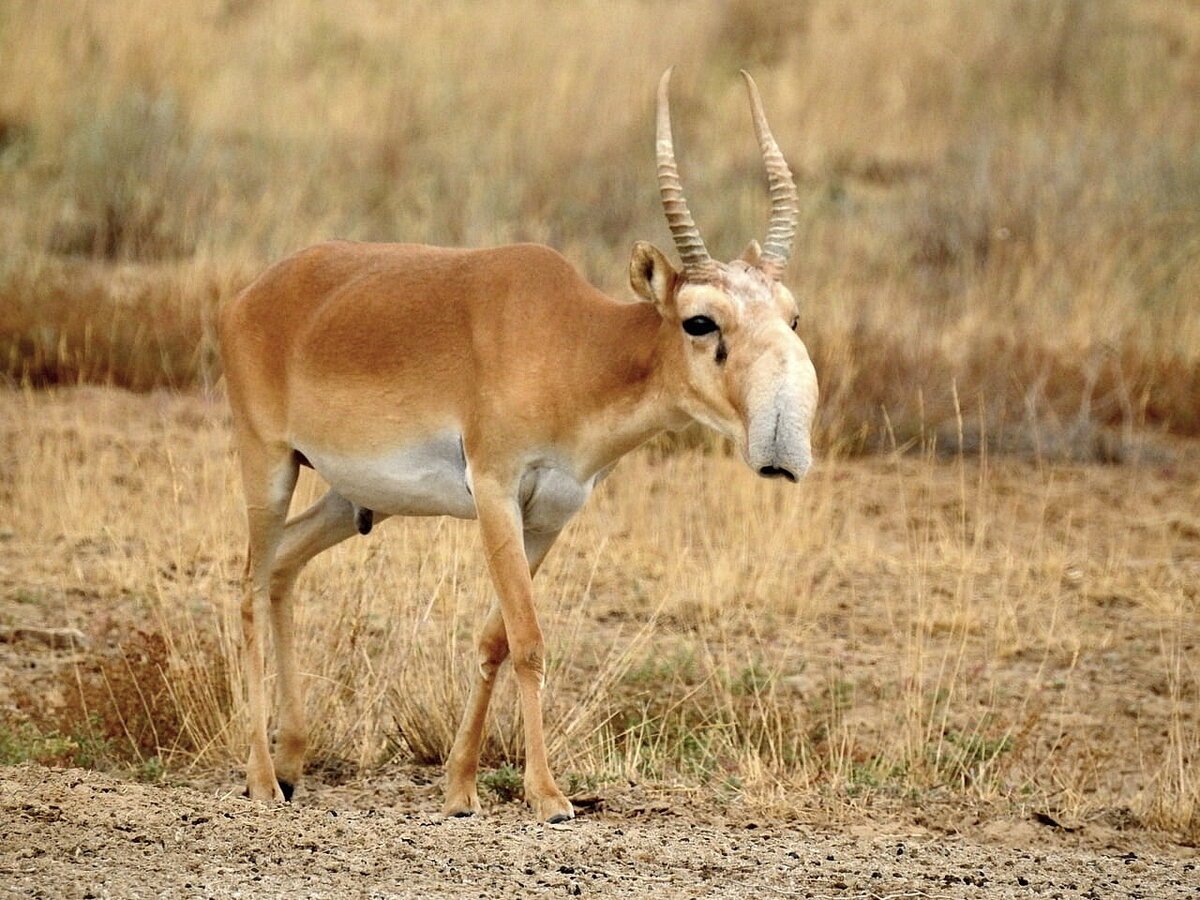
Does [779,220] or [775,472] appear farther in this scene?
Answer: [779,220]

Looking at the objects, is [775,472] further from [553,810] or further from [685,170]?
[685,170]

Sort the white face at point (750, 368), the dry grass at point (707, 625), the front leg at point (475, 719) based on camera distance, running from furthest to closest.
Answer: the dry grass at point (707, 625) → the front leg at point (475, 719) → the white face at point (750, 368)

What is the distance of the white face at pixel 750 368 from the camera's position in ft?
19.9

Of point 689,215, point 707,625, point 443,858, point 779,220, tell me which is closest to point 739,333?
point 689,215

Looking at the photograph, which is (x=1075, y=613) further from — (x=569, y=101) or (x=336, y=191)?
(x=569, y=101)

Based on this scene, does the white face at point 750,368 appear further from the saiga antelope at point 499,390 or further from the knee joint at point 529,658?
the knee joint at point 529,658

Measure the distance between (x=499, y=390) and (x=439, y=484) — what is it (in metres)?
0.44

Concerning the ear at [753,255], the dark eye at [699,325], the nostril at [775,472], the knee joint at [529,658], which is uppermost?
the ear at [753,255]

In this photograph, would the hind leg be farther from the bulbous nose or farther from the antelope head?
the bulbous nose

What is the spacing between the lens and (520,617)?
6.72 metres

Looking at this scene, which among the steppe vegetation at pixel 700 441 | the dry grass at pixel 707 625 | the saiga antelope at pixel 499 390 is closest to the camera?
the saiga antelope at pixel 499 390

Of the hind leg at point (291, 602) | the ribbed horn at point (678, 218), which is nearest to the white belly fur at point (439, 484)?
the hind leg at point (291, 602)

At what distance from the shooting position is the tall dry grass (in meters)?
14.5

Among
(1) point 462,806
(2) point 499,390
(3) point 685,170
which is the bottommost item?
(1) point 462,806
